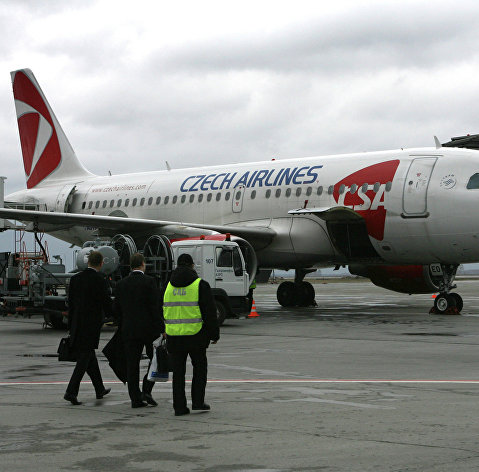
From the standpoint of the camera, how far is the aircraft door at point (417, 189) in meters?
21.9

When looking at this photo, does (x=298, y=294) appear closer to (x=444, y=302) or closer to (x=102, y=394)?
(x=444, y=302)

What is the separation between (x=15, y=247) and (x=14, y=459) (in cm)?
1772

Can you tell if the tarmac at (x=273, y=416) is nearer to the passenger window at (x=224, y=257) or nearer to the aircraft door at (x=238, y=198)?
the passenger window at (x=224, y=257)

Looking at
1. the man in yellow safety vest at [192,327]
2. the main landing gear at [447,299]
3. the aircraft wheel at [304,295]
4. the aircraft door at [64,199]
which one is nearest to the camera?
the man in yellow safety vest at [192,327]

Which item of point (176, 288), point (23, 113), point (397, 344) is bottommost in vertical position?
point (397, 344)

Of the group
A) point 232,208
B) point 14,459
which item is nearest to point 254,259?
point 232,208

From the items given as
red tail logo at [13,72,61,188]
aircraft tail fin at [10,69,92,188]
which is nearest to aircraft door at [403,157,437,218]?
aircraft tail fin at [10,69,92,188]

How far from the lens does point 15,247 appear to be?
23359mm

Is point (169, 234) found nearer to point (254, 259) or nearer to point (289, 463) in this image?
point (254, 259)

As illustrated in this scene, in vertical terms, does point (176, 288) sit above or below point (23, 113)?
below

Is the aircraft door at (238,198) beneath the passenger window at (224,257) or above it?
above

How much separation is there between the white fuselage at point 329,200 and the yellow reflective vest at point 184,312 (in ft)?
46.3

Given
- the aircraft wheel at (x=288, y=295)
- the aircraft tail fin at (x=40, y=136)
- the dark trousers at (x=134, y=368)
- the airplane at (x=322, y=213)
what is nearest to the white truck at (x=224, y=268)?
the airplane at (x=322, y=213)

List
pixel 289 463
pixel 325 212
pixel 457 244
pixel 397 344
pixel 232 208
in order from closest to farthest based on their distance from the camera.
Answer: pixel 289 463 < pixel 397 344 < pixel 457 244 < pixel 325 212 < pixel 232 208
